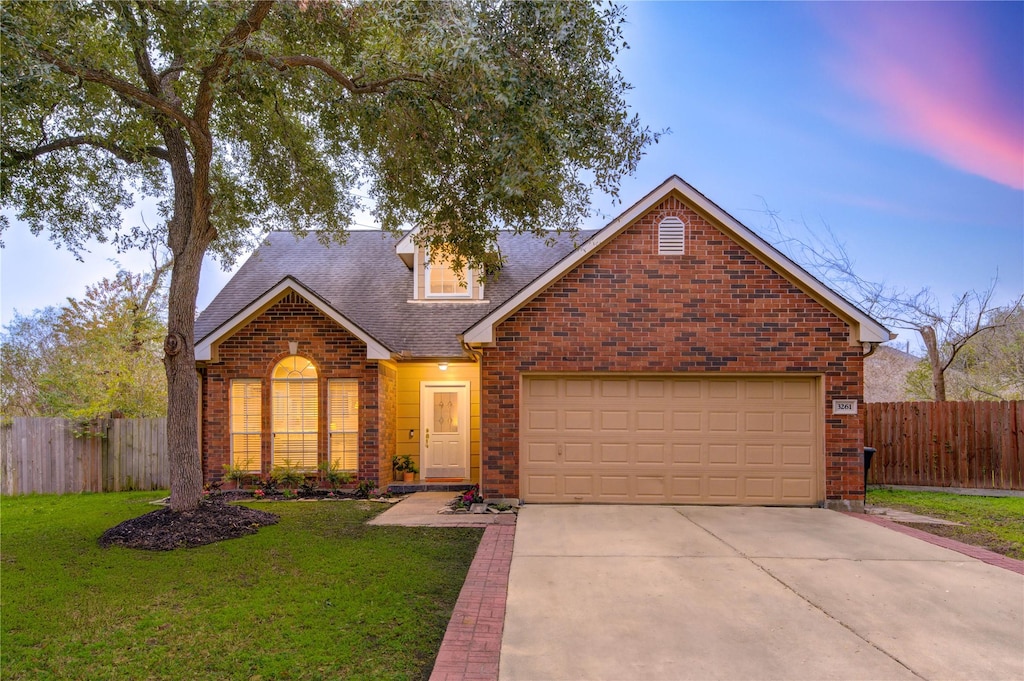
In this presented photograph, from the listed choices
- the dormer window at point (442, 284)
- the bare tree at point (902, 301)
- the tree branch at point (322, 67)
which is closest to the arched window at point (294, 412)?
the dormer window at point (442, 284)

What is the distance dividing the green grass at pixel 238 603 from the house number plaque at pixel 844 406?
6260 mm

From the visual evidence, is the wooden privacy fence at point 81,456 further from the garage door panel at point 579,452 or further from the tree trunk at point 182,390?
the garage door panel at point 579,452

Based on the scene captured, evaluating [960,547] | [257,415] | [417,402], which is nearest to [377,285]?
[417,402]

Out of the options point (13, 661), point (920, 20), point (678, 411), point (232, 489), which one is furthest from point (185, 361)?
point (920, 20)

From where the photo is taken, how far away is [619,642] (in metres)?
4.34

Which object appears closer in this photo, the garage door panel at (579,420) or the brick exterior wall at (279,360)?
the garage door panel at (579,420)

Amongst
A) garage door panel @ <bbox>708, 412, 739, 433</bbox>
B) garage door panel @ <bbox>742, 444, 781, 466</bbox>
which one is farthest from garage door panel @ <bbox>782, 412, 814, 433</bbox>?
garage door panel @ <bbox>708, 412, 739, 433</bbox>

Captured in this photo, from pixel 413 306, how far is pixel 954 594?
11.3m

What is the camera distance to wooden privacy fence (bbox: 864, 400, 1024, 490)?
Result: 39.6ft

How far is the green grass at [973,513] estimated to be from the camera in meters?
7.91

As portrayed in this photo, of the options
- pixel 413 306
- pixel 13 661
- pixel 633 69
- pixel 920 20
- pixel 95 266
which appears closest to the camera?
pixel 13 661

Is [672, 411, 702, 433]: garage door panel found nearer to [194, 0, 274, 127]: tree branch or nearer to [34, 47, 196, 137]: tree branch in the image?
[194, 0, 274, 127]: tree branch

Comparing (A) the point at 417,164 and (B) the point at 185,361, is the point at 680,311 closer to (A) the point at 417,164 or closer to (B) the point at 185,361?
(A) the point at 417,164

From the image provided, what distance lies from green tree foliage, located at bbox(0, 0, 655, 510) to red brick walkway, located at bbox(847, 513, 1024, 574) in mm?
6380
